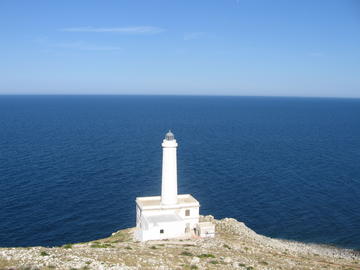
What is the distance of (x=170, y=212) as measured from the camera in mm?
44812

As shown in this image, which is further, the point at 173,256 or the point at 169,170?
the point at 169,170

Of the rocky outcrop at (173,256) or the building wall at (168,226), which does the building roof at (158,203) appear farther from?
the rocky outcrop at (173,256)

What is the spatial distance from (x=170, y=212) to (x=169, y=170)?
17.8ft

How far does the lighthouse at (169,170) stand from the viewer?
43781mm

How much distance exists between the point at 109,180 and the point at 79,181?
21.1 ft

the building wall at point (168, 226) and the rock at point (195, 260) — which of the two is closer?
the rock at point (195, 260)

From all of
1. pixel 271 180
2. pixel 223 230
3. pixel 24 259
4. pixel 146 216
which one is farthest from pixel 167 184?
pixel 271 180

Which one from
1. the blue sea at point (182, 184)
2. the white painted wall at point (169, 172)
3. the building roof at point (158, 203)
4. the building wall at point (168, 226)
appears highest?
the white painted wall at point (169, 172)

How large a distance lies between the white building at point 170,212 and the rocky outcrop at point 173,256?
1.40 metres

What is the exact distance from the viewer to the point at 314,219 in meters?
61.8

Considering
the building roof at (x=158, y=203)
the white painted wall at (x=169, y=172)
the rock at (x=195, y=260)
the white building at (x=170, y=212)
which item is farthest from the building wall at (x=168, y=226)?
the rock at (x=195, y=260)

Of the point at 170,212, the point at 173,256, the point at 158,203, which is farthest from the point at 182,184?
the point at 173,256

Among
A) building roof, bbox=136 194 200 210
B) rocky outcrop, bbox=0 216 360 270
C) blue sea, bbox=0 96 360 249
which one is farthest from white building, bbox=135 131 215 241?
blue sea, bbox=0 96 360 249

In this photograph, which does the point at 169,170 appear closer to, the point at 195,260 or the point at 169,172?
the point at 169,172
